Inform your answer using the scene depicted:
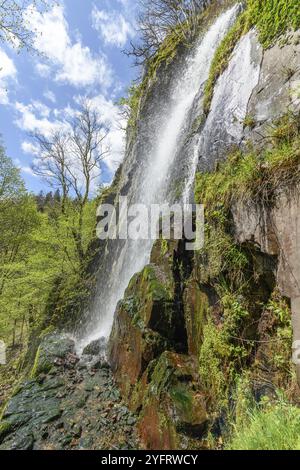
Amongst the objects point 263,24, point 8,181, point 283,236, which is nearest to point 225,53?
point 263,24

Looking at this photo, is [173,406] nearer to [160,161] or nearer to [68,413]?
[68,413]

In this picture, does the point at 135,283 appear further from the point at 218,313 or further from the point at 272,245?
the point at 272,245

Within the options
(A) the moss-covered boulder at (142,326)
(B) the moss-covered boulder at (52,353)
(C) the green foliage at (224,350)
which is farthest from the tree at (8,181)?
(C) the green foliage at (224,350)

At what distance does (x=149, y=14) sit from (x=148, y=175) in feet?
26.7

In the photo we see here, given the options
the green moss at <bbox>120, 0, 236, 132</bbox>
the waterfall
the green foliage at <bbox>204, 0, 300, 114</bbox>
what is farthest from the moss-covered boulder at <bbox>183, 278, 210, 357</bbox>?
the green moss at <bbox>120, 0, 236, 132</bbox>

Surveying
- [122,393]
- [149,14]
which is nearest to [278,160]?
[122,393]

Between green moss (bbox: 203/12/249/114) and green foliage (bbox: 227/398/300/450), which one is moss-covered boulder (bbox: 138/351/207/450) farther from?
green moss (bbox: 203/12/249/114)

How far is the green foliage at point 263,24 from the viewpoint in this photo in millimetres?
3977

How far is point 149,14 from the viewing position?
12188mm

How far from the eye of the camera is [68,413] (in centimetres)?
515

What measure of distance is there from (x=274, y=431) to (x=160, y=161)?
8.33 metres

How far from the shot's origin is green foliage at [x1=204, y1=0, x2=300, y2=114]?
3.98 metres

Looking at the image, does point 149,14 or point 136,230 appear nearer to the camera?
point 136,230

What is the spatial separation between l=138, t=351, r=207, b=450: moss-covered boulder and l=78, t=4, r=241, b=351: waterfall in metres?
3.49
